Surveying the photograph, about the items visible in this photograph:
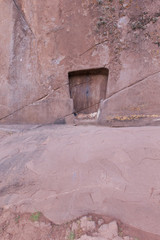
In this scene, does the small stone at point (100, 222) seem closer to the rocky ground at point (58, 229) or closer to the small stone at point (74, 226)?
the rocky ground at point (58, 229)

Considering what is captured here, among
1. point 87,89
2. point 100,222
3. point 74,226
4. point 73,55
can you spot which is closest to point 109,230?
point 100,222

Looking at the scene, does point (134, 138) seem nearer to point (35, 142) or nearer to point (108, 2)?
point (35, 142)

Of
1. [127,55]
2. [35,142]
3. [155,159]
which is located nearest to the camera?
[155,159]

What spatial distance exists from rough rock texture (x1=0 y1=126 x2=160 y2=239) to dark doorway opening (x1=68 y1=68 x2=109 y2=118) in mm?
1641

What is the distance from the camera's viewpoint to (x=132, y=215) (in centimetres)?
94

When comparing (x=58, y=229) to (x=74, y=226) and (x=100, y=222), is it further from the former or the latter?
(x=100, y=222)

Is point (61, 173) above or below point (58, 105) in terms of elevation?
below

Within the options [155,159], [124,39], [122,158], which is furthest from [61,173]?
[124,39]

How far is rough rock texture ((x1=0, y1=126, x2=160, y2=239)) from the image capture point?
1001 millimetres

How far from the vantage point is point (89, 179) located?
1259 millimetres

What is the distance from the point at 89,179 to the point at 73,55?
279 cm

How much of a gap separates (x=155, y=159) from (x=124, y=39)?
8.67ft

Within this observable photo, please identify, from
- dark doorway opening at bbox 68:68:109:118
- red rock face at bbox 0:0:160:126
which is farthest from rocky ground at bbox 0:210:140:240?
dark doorway opening at bbox 68:68:109:118

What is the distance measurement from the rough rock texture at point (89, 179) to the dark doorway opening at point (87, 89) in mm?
1641
